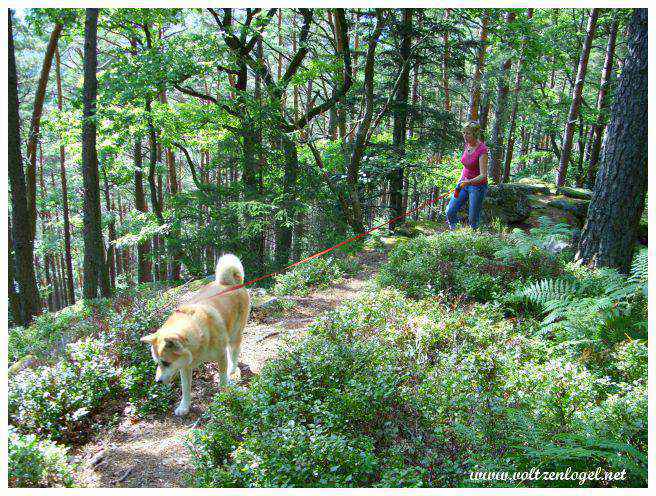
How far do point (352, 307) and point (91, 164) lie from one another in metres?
9.17

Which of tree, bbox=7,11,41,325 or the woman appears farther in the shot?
tree, bbox=7,11,41,325

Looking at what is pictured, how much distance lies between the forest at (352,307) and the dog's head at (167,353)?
528 mm

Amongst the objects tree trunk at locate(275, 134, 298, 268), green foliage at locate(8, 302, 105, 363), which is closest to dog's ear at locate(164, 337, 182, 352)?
green foliage at locate(8, 302, 105, 363)

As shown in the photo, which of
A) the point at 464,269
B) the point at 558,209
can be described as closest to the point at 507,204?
the point at 558,209

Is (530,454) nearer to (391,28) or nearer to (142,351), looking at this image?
(142,351)

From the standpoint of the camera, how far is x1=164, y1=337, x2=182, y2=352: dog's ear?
4.23 metres

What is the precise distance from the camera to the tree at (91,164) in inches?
428

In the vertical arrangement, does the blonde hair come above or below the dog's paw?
above

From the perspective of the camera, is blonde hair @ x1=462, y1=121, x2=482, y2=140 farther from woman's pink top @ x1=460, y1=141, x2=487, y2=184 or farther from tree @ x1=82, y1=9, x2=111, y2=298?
tree @ x1=82, y1=9, x2=111, y2=298

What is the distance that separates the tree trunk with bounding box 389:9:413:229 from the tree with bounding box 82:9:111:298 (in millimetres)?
8579

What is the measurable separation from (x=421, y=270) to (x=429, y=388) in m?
3.60

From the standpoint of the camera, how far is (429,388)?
13.9 ft

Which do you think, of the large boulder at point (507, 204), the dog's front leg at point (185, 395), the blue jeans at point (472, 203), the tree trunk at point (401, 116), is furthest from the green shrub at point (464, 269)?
the tree trunk at point (401, 116)
